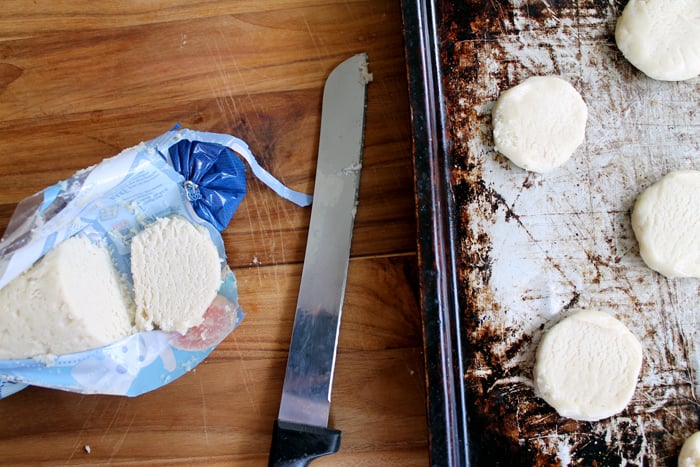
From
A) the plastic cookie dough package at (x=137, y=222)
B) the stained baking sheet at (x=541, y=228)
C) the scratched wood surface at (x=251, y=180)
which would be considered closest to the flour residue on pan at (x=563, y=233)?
the stained baking sheet at (x=541, y=228)

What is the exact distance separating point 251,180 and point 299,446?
47 cm

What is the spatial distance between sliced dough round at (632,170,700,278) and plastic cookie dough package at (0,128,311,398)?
0.55 metres

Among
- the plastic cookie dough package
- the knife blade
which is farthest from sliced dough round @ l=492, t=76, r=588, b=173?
the plastic cookie dough package

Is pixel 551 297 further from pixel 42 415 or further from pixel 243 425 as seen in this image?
pixel 42 415

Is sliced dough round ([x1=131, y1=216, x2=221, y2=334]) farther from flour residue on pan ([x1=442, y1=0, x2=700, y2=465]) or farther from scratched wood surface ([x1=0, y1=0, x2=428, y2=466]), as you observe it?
flour residue on pan ([x1=442, y1=0, x2=700, y2=465])

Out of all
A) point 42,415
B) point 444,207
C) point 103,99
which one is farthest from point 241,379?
point 103,99

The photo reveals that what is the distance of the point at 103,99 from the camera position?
1.09 meters

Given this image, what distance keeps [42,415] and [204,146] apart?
565 millimetres

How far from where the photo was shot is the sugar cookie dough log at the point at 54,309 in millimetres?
902

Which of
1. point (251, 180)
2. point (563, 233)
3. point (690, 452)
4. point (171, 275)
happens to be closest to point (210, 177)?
point (251, 180)

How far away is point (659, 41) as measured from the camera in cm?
93

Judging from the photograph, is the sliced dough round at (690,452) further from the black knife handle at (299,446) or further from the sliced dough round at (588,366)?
the black knife handle at (299,446)

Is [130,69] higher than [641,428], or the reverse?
[130,69]

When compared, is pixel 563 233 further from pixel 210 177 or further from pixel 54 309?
pixel 54 309
